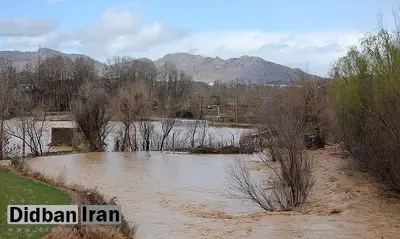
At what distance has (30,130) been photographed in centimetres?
4234

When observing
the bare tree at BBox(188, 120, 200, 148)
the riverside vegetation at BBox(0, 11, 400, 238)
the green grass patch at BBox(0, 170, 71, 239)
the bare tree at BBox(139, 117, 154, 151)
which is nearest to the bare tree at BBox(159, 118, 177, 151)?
the riverside vegetation at BBox(0, 11, 400, 238)

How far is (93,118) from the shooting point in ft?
146

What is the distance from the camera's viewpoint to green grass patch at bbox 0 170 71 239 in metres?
9.88

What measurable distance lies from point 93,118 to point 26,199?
30.9 meters

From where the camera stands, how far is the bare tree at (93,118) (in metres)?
44.6

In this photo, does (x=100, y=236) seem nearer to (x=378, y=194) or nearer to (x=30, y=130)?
(x=378, y=194)

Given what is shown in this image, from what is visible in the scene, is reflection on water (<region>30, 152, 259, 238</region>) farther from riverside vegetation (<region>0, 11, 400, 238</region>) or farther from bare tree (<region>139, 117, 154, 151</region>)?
bare tree (<region>139, 117, 154, 151</region>)

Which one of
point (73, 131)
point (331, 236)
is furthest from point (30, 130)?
point (331, 236)

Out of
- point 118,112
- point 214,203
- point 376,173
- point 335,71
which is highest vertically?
point 335,71

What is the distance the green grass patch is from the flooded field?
2849mm

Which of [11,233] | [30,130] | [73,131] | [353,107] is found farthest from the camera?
[73,131]

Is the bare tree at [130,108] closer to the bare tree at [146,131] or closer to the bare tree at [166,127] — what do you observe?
the bare tree at [146,131]

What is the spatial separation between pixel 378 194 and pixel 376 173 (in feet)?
3.27

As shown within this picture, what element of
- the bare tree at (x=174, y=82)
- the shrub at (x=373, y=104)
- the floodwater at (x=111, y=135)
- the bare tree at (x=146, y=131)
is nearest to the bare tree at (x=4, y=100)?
the floodwater at (x=111, y=135)
